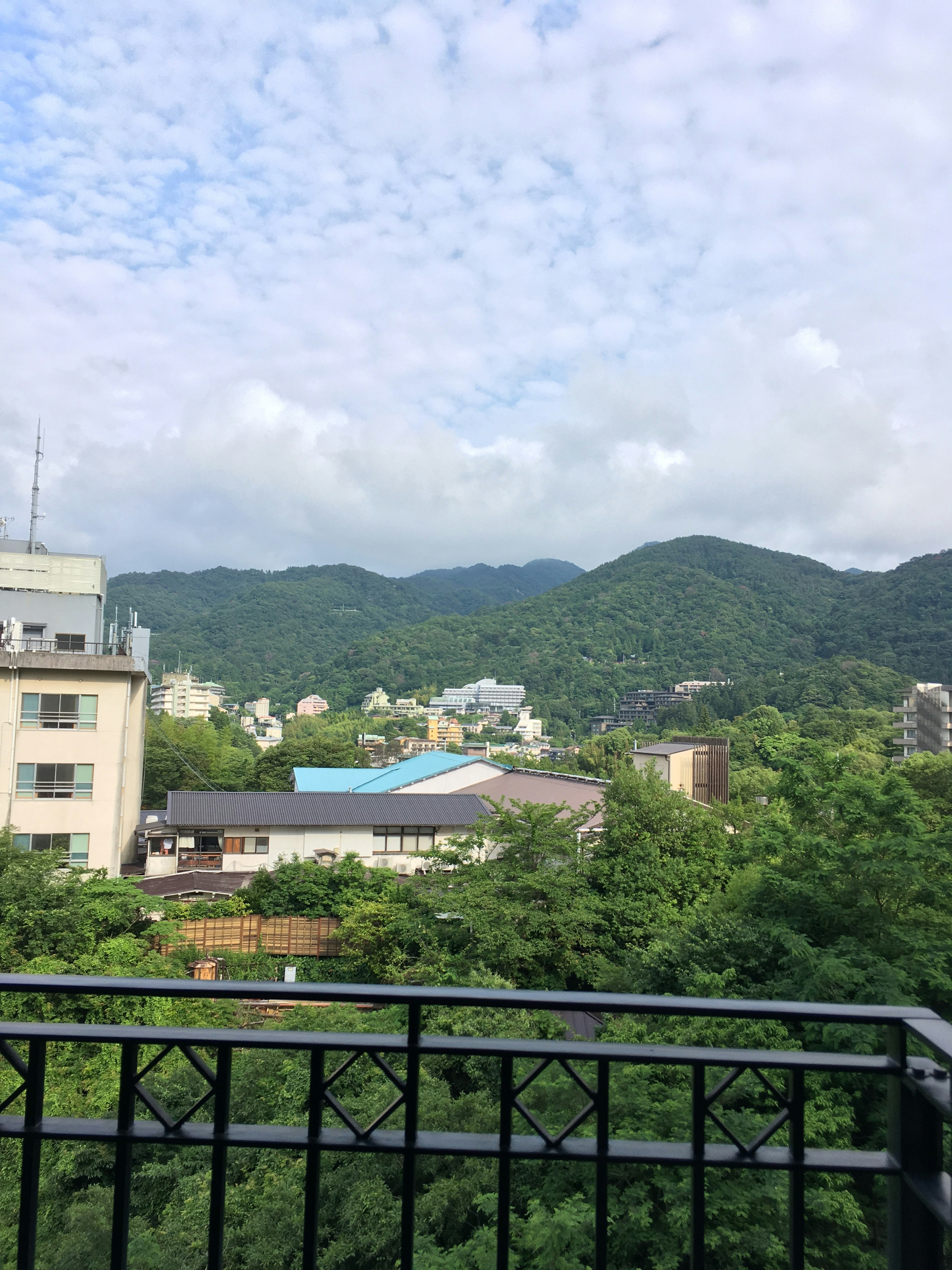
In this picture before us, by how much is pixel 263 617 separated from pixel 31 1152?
14442cm

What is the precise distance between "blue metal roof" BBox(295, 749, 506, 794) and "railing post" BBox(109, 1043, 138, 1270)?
24.5 meters

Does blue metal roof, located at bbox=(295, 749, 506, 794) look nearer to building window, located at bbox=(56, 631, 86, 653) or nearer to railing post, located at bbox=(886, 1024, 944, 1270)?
building window, located at bbox=(56, 631, 86, 653)

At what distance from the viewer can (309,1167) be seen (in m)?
1.65

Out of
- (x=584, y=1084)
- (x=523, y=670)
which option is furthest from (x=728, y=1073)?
(x=523, y=670)

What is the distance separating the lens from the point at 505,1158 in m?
1.55

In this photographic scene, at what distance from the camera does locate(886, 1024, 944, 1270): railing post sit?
150 centimetres

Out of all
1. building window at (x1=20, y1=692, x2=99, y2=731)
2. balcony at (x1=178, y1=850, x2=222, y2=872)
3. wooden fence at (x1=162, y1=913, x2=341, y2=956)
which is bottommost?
wooden fence at (x1=162, y1=913, x2=341, y2=956)

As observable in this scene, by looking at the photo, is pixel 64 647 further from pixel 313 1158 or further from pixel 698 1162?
pixel 698 1162

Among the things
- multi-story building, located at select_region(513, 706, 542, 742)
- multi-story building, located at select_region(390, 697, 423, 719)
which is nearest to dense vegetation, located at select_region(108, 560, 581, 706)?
multi-story building, located at select_region(390, 697, 423, 719)

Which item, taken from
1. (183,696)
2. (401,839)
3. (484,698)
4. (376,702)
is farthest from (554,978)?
(484,698)

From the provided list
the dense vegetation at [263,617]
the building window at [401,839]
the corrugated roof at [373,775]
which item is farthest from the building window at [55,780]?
the dense vegetation at [263,617]

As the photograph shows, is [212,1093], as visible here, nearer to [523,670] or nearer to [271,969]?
[271,969]

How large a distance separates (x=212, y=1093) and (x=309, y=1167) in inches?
10.7

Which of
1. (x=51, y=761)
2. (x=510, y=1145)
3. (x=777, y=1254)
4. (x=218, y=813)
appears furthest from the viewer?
(x=218, y=813)
